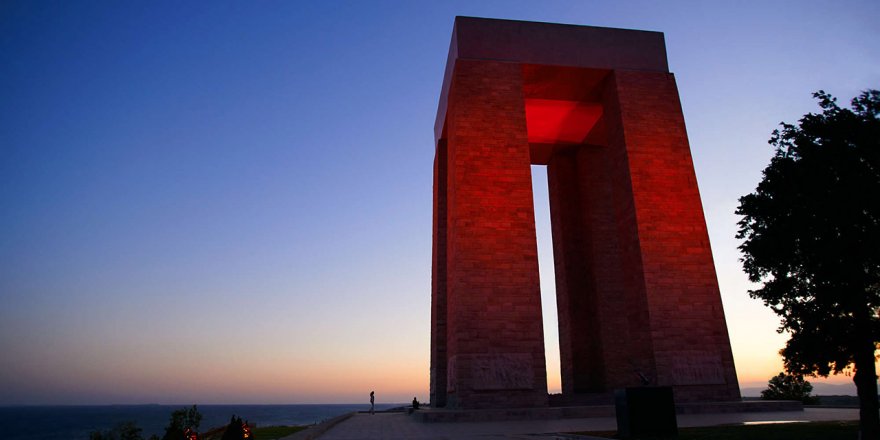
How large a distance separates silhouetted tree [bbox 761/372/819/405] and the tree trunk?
1234cm

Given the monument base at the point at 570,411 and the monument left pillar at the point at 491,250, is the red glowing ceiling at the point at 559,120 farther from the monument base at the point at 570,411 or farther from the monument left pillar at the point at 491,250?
the monument base at the point at 570,411

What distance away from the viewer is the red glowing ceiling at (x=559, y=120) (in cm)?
2419

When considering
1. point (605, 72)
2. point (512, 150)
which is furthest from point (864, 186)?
point (605, 72)

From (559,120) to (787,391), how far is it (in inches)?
568

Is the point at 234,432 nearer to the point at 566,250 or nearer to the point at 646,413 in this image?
the point at 646,413

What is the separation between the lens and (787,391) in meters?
20.4

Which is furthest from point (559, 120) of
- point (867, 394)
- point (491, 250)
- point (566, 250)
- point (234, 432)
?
point (234, 432)

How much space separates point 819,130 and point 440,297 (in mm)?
15796

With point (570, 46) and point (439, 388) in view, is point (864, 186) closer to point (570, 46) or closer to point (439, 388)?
point (570, 46)

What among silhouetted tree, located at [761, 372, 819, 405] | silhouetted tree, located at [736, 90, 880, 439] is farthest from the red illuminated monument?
silhouetted tree, located at [736, 90, 880, 439]

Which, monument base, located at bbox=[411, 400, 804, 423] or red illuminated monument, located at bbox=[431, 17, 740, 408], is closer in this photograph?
monument base, located at bbox=[411, 400, 804, 423]

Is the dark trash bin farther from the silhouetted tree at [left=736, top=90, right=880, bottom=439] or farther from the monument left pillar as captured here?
the monument left pillar

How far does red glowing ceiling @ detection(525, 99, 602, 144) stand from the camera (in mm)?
24188

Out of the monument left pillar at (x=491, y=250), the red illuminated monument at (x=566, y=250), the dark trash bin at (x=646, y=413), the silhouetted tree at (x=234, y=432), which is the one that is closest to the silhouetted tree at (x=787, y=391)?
the red illuminated monument at (x=566, y=250)
